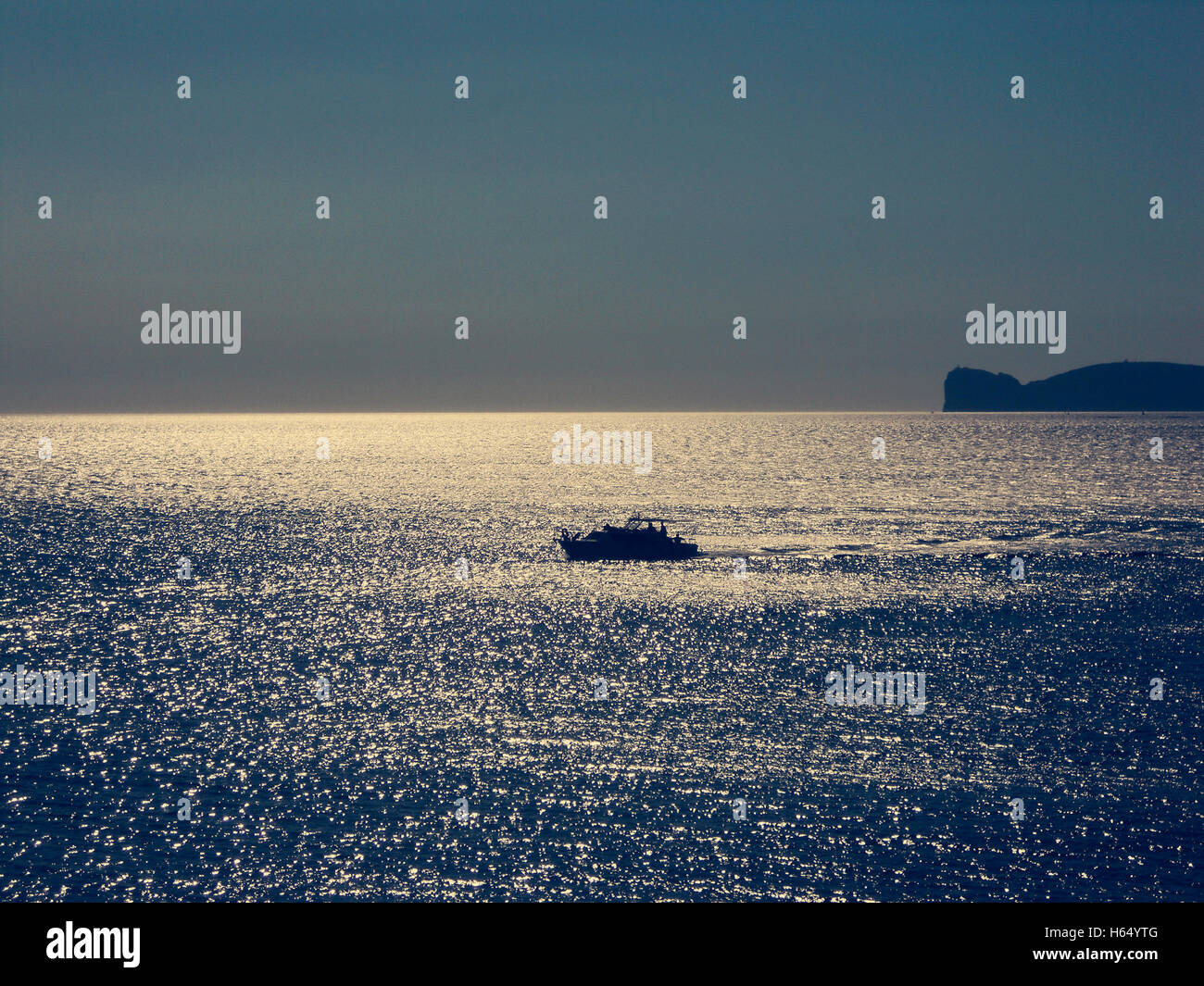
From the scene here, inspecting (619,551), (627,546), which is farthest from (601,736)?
(627,546)

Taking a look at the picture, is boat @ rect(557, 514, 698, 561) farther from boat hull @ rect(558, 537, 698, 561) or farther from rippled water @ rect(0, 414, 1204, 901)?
rippled water @ rect(0, 414, 1204, 901)

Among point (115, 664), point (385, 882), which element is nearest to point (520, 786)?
point (385, 882)

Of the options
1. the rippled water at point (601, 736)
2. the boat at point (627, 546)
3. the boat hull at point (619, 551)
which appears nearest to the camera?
the rippled water at point (601, 736)

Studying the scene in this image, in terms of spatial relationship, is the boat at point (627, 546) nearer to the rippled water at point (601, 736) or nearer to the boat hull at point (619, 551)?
the boat hull at point (619, 551)

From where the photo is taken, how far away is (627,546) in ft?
427

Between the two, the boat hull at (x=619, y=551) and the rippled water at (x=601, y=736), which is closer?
the rippled water at (x=601, y=736)

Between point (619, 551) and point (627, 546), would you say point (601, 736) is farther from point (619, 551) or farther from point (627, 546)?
point (627, 546)

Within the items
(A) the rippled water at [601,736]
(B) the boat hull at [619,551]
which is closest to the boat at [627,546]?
(B) the boat hull at [619,551]

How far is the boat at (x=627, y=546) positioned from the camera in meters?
129

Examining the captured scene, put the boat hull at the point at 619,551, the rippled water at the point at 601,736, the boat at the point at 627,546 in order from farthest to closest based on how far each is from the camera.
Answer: the boat at the point at 627,546
the boat hull at the point at 619,551
the rippled water at the point at 601,736

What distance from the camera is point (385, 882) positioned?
37.0 metres
